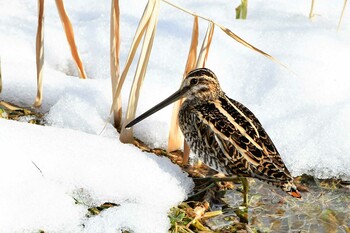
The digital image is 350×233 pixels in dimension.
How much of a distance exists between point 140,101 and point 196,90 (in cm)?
50

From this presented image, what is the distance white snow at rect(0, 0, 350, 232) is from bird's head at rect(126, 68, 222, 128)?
11.1 inches

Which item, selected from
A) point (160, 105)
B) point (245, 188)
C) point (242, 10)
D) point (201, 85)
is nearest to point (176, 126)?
point (160, 105)

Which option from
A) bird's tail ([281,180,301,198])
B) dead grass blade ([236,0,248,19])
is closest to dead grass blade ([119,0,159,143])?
bird's tail ([281,180,301,198])

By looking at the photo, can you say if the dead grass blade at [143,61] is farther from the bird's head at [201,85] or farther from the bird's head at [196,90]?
the bird's head at [201,85]

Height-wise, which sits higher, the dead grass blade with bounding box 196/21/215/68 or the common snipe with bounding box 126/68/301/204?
the dead grass blade with bounding box 196/21/215/68

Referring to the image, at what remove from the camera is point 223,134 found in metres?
3.79

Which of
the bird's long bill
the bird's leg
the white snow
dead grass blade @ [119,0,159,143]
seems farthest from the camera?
the bird's long bill

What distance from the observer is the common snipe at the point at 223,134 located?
12.1ft

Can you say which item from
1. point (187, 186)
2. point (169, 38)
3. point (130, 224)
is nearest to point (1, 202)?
point (130, 224)

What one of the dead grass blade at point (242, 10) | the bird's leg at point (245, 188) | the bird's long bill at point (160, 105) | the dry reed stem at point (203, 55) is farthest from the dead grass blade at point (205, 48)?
the dead grass blade at point (242, 10)

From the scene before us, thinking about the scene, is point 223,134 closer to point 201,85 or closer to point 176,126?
point 201,85

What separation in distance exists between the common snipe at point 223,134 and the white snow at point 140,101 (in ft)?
0.68

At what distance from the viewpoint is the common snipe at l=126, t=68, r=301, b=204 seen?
Answer: 3.68 metres

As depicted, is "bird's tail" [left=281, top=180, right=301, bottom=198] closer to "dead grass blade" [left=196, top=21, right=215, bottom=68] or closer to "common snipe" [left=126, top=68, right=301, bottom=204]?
"common snipe" [left=126, top=68, right=301, bottom=204]
